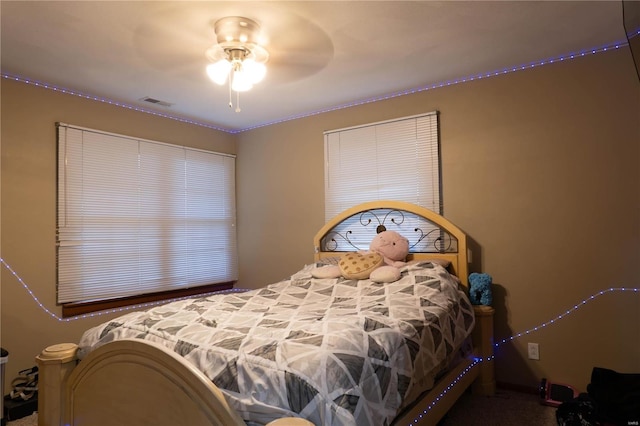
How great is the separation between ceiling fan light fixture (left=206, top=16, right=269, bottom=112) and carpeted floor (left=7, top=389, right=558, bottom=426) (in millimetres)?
2421

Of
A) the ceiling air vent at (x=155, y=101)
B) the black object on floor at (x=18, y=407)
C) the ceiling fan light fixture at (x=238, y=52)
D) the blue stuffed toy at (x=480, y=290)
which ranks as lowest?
the black object on floor at (x=18, y=407)

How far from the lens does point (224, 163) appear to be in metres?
4.45

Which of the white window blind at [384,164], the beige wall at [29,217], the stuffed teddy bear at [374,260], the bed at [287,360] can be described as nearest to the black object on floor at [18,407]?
the beige wall at [29,217]

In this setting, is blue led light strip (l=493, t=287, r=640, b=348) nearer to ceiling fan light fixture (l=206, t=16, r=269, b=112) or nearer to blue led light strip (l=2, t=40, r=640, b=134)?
blue led light strip (l=2, t=40, r=640, b=134)

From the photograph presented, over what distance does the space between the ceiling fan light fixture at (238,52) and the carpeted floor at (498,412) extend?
2421 millimetres

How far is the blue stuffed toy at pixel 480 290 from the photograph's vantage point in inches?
113

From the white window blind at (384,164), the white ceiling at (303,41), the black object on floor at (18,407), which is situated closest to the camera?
the white ceiling at (303,41)

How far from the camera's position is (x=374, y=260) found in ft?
10.1

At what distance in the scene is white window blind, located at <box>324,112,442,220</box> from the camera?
3.30m

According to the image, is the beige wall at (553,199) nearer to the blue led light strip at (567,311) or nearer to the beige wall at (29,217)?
the blue led light strip at (567,311)

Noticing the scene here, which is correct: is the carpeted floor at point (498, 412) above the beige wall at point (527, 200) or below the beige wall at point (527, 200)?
below

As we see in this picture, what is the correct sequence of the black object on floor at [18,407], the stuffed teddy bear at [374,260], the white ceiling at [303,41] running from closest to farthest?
the white ceiling at [303,41], the black object on floor at [18,407], the stuffed teddy bear at [374,260]

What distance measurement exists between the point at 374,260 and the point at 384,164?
0.94m

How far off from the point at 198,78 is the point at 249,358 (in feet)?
7.39
